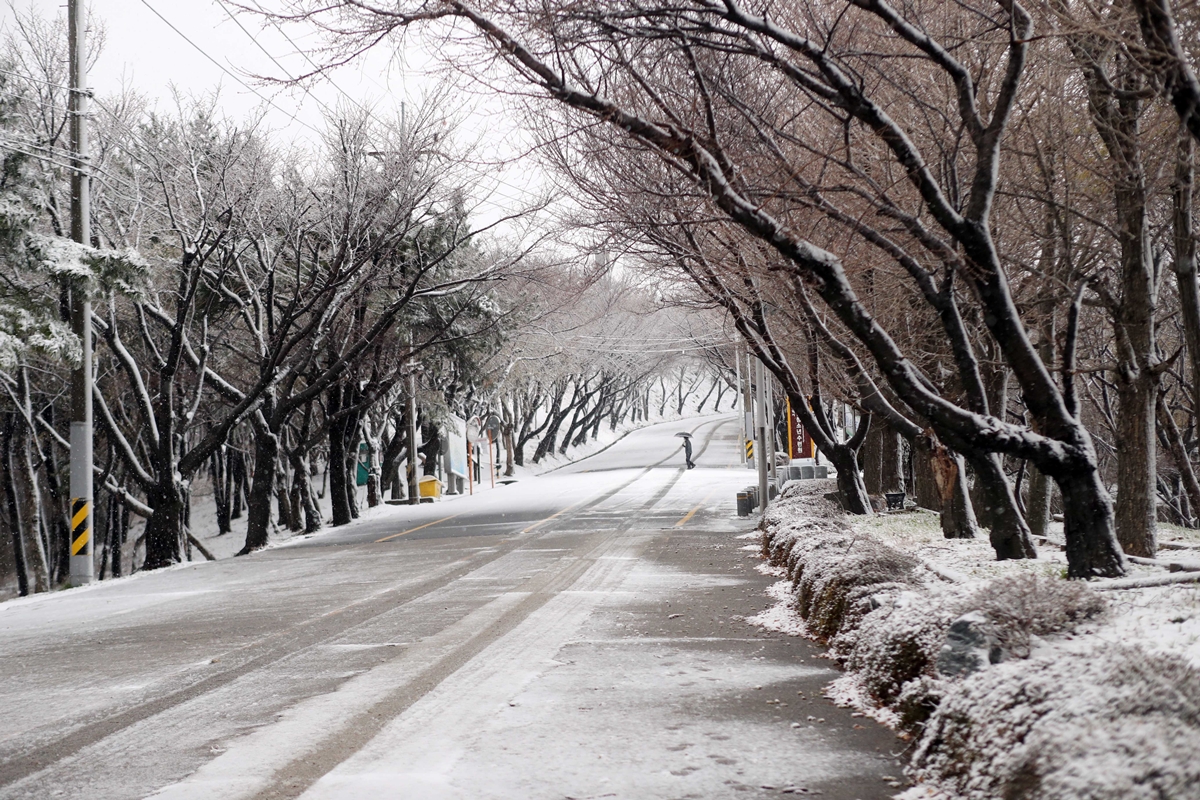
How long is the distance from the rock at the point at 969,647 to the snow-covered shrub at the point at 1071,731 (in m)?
0.16

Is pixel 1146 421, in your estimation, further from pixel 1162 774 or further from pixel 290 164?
pixel 290 164

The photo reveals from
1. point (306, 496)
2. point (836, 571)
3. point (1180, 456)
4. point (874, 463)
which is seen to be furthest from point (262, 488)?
point (1180, 456)

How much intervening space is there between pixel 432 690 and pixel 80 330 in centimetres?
1291

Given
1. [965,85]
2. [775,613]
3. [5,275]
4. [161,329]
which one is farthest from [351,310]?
[965,85]

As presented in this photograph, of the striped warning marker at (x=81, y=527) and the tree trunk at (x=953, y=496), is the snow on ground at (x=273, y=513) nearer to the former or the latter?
the striped warning marker at (x=81, y=527)

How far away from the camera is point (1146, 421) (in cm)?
1263

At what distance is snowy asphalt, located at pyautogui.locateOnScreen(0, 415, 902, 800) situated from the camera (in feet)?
18.0

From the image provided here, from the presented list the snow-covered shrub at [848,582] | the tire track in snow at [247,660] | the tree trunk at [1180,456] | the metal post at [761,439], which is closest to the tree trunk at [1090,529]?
the snow-covered shrub at [848,582]

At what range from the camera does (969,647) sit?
5406 mm

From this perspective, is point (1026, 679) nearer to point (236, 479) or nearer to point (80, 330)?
point (80, 330)

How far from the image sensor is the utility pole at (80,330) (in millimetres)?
17312

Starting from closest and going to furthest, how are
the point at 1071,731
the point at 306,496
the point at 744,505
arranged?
the point at 1071,731 → the point at 744,505 → the point at 306,496

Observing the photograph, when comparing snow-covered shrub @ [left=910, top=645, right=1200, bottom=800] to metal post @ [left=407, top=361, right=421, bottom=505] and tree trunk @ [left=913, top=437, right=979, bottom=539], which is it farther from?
metal post @ [left=407, top=361, right=421, bottom=505]

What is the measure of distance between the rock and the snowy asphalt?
→ 63cm
